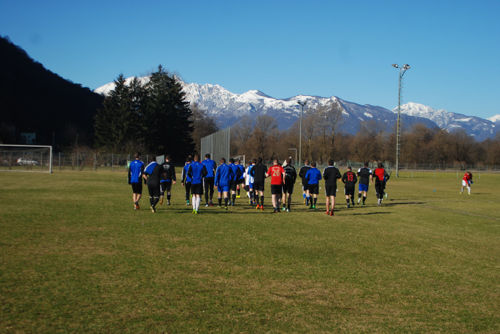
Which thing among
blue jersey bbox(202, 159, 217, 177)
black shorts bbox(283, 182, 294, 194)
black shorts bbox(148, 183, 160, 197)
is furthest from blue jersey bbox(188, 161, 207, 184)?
black shorts bbox(283, 182, 294, 194)

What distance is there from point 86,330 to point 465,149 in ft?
406

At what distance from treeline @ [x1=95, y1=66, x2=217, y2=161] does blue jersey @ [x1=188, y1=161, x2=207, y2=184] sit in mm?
54968

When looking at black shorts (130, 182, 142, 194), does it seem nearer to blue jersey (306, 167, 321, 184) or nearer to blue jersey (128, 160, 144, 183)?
blue jersey (128, 160, 144, 183)

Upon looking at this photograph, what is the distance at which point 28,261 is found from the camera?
7859 mm

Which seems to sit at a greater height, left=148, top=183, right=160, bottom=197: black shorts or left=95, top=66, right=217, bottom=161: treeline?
left=95, top=66, right=217, bottom=161: treeline

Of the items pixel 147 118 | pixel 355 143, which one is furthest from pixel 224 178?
pixel 355 143

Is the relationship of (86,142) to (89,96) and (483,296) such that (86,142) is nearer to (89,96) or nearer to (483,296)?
(89,96)

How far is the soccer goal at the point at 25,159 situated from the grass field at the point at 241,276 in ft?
130

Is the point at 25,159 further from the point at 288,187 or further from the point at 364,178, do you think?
the point at 288,187

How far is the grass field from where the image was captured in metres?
5.34

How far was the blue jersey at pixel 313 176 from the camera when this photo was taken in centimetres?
1845

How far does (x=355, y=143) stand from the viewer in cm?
11325

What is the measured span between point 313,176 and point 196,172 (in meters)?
5.20

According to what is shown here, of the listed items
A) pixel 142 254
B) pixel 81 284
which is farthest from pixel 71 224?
pixel 81 284
